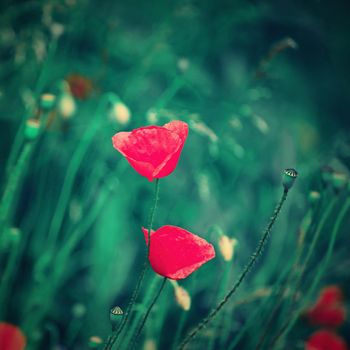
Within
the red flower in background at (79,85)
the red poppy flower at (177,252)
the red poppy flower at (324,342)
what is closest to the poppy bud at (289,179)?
the red poppy flower at (177,252)

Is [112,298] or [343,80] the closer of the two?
[112,298]

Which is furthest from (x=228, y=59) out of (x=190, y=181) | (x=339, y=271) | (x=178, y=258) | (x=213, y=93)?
(x=178, y=258)

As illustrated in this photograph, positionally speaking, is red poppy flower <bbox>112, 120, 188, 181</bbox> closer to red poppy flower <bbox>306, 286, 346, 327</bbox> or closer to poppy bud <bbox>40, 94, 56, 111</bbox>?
poppy bud <bbox>40, 94, 56, 111</bbox>

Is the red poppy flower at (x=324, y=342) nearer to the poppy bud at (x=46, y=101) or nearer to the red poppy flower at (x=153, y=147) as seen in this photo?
the red poppy flower at (x=153, y=147)

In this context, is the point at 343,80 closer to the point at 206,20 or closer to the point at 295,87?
the point at 295,87

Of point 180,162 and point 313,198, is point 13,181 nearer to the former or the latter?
point 313,198

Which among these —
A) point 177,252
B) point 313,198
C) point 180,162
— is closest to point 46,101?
point 177,252
